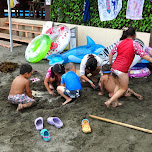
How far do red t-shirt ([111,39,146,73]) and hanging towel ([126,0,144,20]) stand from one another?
9.51 feet

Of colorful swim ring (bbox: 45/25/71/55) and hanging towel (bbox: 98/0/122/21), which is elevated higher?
hanging towel (bbox: 98/0/122/21)

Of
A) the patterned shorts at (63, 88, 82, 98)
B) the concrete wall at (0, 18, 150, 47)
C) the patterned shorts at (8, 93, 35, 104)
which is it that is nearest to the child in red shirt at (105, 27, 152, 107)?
the patterned shorts at (63, 88, 82, 98)

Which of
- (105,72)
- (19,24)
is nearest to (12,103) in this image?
(105,72)

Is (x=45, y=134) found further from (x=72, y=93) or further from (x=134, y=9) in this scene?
(x=134, y=9)

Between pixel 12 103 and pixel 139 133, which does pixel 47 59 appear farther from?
pixel 139 133

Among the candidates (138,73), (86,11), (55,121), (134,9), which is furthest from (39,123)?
(86,11)

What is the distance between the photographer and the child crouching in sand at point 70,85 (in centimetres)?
351

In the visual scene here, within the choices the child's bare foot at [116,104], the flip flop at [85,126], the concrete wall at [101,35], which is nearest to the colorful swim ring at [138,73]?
the concrete wall at [101,35]

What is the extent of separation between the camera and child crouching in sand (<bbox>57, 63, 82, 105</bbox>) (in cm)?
351

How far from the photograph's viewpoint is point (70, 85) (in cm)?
353

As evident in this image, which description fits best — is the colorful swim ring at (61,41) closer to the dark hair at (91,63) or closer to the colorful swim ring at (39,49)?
the colorful swim ring at (39,49)

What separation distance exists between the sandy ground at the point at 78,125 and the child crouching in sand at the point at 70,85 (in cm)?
14

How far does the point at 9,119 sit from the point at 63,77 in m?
1.15

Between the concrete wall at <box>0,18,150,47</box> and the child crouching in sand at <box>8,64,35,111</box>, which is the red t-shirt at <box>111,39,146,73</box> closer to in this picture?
the child crouching in sand at <box>8,64,35,111</box>
